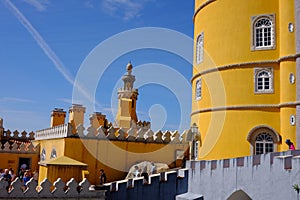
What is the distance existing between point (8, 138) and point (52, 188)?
17.1m

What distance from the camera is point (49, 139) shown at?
2219cm

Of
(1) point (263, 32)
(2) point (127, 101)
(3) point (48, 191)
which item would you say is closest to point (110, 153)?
(3) point (48, 191)

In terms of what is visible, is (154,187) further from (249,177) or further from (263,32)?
(263,32)

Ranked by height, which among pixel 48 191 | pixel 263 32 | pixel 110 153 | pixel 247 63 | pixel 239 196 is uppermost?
pixel 263 32

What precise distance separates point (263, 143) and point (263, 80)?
10.9 feet

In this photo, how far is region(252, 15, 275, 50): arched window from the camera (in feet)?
60.8

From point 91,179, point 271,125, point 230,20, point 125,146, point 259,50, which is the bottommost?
point 91,179

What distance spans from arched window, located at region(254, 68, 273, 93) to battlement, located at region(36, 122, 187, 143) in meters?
6.19

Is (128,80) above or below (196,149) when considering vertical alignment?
above

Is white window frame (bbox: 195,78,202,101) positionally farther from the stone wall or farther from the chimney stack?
the chimney stack

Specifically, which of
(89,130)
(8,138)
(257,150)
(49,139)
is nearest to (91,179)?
(89,130)

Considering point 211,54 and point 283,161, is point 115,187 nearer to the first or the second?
point 283,161

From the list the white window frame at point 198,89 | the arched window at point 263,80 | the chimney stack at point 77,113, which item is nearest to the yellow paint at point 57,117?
the chimney stack at point 77,113

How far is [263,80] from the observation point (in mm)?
18609
